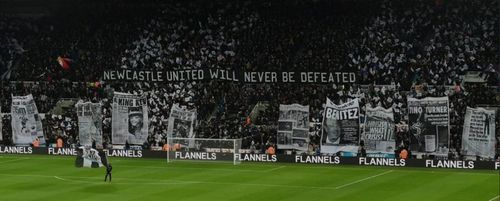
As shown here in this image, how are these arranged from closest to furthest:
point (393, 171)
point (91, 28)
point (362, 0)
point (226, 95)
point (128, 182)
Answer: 1. point (128, 182)
2. point (393, 171)
3. point (226, 95)
4. point (362, 0)
5. point (91, 28)

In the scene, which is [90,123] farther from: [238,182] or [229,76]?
[238,182]

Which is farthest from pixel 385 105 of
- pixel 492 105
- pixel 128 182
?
pixel 128 182

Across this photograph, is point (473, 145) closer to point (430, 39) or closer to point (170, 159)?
point (430, 39)

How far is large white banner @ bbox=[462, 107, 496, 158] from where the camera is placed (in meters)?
43.7

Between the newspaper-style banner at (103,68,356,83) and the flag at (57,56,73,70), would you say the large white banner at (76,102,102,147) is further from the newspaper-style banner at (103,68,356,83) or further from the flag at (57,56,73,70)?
the flag at (57,56,73,70)

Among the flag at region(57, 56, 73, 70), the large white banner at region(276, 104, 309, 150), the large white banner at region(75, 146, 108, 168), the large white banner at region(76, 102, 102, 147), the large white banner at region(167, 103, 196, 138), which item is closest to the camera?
the large white banner at region(75, 146, 108, 168)

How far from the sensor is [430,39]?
5400cm

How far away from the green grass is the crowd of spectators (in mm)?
4961

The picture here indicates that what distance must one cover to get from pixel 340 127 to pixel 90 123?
14363 mm

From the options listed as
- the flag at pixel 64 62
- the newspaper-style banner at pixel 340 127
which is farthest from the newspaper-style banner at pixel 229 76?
the flag at pixel 64 62

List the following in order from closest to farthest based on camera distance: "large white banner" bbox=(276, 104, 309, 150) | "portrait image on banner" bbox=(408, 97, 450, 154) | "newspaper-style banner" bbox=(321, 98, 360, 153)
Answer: "portrait image on banner" bbox=(408, 97, 450, 154) < "newspaper-style banner" bbox=(321, 98, 360, 153) < "large white banner" bbox=(276, 104, 309, 150)

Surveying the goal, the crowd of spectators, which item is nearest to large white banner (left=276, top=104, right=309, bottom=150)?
the crowd of spectators

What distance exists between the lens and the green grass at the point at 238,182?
35219mm

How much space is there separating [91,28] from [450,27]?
23799mm
